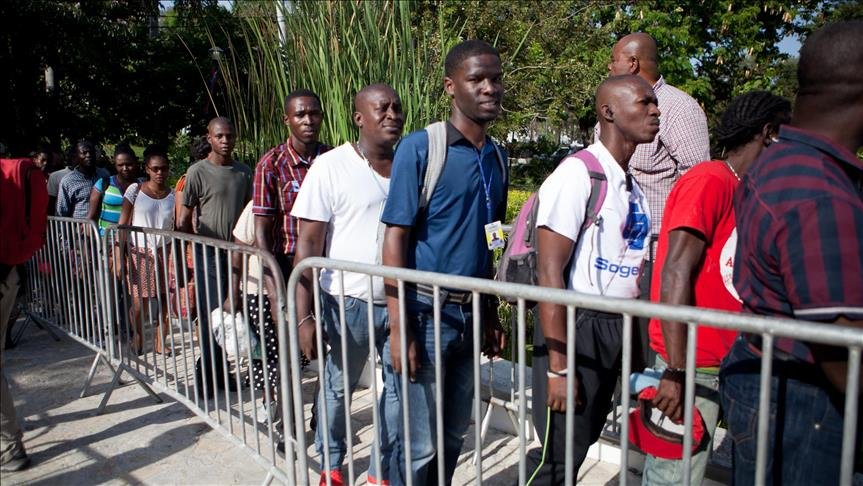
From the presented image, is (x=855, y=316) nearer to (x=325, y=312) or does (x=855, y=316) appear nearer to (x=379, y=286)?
(x=379, y=286)

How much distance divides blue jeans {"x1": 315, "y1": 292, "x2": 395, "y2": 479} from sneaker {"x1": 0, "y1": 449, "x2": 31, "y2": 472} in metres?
1.76

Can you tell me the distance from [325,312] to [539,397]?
A: 43.0 inches

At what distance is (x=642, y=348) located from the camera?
2535mm

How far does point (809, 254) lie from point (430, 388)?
147 centimetres

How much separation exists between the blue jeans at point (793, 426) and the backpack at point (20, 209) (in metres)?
3.73

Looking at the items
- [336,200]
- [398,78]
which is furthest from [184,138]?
[336,200]

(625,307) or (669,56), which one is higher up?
(669,56)

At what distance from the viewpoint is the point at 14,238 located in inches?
145

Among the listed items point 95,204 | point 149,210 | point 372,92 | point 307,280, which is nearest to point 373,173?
point 372,92

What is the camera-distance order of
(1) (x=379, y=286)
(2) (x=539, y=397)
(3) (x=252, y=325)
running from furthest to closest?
(3) (x=252, y=325) → (1) (x=379, y=286) → (2) (x=539, y=397)

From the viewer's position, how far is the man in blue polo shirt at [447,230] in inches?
96.3

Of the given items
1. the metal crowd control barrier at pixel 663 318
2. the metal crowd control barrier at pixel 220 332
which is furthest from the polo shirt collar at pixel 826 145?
the metal crowd control barrier at pixel 220 332

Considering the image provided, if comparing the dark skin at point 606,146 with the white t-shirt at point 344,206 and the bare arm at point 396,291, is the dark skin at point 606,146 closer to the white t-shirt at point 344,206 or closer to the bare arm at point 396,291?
the bare arm at point 396,291

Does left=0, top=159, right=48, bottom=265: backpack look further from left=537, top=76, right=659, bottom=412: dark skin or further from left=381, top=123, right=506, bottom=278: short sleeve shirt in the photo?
left=537, top=76, right=659, bottom=412: dark skin
